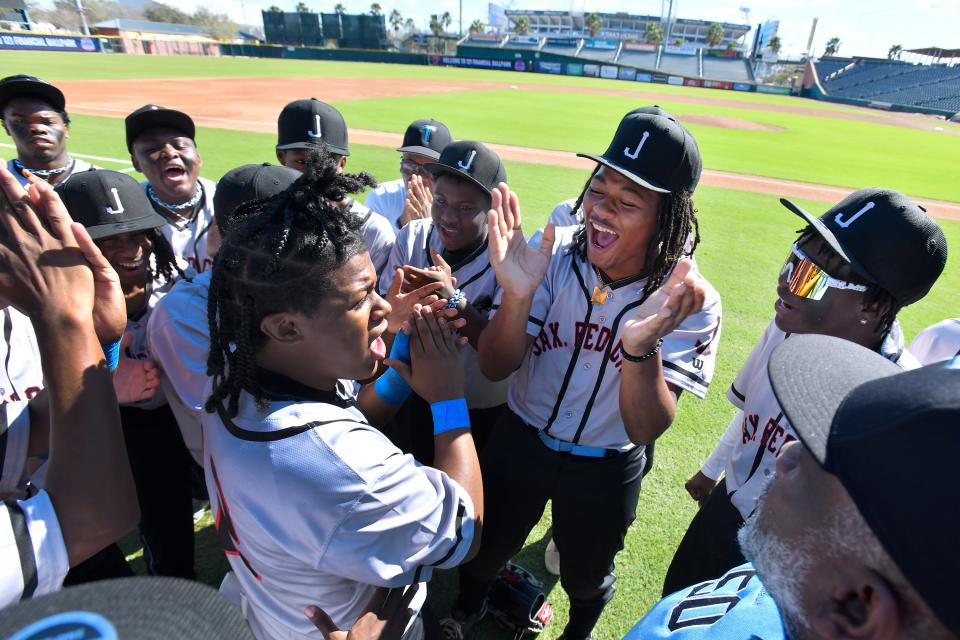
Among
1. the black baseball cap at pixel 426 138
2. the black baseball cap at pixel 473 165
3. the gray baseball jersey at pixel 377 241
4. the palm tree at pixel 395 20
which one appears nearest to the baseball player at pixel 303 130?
the black baseball cap at pixel 426 138

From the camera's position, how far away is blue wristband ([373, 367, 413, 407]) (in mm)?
2371

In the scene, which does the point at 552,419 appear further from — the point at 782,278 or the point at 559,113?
the point at 559,113

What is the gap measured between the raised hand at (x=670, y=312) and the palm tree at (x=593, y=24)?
346 feet

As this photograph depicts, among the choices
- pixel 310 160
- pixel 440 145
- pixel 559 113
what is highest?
pixel 310 160

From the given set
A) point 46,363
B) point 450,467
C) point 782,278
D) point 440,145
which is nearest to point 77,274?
point 46,363

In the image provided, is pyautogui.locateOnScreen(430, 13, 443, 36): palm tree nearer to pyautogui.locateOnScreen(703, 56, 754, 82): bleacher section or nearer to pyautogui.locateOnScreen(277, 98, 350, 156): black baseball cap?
pyautogui.locateOnScreen(703, 56, 754, 82): bleacher section

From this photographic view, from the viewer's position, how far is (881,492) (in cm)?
88

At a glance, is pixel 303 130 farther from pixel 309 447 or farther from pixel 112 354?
pixel 309 447

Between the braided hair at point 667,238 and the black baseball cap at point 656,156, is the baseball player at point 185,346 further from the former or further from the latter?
the braided hair at point 667,238

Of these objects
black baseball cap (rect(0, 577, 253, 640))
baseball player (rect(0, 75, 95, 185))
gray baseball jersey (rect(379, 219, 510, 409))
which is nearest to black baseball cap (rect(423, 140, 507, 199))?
gray baseball jersey (rect(379, 219, 510, 409))

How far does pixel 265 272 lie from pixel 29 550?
0.90 m

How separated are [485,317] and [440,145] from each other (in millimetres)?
2812

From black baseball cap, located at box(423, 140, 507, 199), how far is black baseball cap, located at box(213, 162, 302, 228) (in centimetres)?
103

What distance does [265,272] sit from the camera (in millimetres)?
1604
